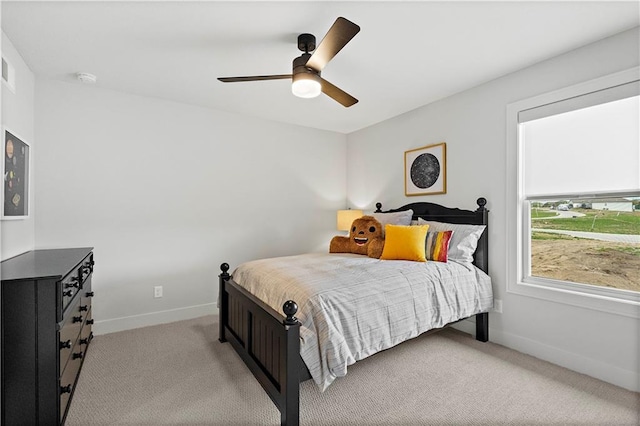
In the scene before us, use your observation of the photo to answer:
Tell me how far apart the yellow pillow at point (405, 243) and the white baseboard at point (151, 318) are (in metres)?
2.17

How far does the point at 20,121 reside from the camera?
8.29 feet

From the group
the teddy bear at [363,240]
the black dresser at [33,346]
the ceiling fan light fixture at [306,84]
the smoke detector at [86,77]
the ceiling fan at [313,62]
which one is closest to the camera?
the black dresser at [33,346]

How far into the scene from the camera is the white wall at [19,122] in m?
2.23

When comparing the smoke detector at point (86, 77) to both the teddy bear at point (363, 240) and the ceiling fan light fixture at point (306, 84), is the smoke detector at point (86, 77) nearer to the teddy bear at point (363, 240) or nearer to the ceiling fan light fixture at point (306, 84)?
the ceiling fan light fixture at point (306, 84)

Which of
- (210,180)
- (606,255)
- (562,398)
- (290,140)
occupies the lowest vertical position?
(562,398)

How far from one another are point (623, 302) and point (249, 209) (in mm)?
3578

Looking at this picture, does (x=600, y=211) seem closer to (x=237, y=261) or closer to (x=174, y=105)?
(x=237, y=261)

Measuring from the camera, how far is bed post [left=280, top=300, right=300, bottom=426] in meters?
1.71

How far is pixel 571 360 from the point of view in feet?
7.97

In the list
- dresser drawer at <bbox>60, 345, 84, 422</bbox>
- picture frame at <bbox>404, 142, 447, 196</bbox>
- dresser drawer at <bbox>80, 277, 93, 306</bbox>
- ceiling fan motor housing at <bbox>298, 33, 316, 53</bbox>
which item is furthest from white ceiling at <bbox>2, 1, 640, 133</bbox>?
dresser drawer at <bbox>60, 345, 84, 422</bbox>

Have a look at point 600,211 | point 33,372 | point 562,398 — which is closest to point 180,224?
point 33,372

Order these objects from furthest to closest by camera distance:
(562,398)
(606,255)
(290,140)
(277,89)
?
(290,140) < (277,89) < (606,255) < (562,398)

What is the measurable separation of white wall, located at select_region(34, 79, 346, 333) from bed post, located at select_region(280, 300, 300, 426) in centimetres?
228

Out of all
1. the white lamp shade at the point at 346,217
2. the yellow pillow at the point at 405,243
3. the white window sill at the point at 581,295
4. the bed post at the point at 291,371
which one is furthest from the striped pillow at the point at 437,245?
the bed post at the point at 291,371
